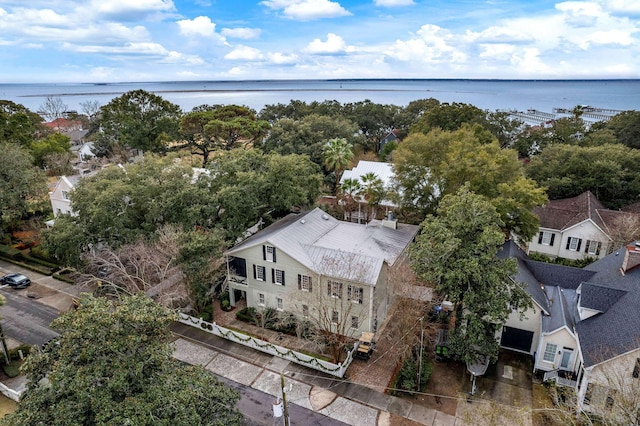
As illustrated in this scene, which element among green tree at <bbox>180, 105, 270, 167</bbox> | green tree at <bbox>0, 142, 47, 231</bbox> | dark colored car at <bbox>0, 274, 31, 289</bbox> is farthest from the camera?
green tree at <bbox>180, 105, 270, 167</bbox>

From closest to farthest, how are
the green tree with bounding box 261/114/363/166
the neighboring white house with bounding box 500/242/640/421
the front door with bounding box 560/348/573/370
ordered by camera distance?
the neighboring white house with bounding box 500/242/640/421 < the front door with bounding box 560/348/573/370 < the green tree with bounding box 261/114/363/166

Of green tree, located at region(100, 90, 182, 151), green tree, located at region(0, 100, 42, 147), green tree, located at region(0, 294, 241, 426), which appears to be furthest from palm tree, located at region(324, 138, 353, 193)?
green tree, located at region(0, 100, 42, 147)

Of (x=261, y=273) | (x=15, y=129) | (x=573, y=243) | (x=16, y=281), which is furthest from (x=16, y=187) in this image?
(x=573, y=243)

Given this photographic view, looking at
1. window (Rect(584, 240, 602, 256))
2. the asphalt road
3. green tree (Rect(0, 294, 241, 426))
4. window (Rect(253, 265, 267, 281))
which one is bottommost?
the asphalt road

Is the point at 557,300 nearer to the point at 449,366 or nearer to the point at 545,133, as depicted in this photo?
the point at 449,366

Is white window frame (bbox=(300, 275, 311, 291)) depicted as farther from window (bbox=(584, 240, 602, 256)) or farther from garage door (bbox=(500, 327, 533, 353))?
window (bbox=(584, 240, 602, 256))

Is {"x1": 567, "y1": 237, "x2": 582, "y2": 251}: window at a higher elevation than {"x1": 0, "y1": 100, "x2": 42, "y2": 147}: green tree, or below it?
below

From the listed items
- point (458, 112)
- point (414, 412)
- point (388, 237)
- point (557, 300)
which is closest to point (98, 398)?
point (414, 412)
